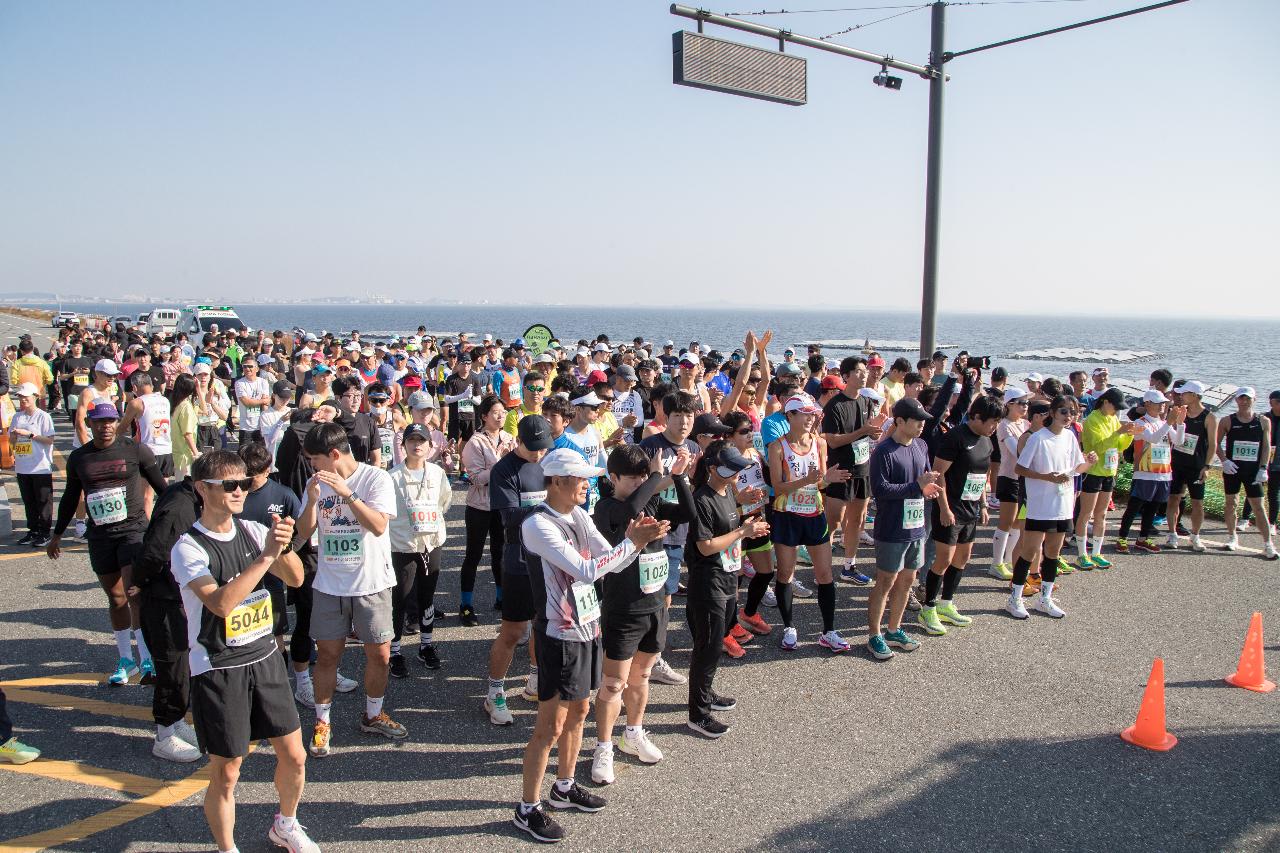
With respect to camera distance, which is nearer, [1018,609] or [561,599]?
[561,599]

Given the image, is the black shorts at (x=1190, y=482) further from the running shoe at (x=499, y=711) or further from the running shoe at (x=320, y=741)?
the running shoe at (x=320, y=741)

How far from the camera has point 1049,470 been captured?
7.00m

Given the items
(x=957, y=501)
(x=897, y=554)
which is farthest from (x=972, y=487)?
(x=897, y=554)

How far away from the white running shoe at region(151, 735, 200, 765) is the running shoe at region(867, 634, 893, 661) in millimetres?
4925

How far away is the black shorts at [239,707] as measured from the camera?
3.31 m

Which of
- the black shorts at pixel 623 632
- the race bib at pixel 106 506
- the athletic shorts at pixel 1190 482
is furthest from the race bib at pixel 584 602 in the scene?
the athletic shorts at pixel 1190 482

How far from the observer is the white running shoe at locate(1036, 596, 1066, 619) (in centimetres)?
705

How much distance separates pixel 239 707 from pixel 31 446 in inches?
291

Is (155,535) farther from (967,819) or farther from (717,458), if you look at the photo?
(967,819)

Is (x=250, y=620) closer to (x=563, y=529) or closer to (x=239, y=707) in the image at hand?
(x=239, y=707)

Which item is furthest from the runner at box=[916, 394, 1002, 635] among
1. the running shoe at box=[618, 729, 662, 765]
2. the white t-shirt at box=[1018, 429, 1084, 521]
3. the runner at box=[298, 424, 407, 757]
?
the runner at box=[298, 424, 407, 757]

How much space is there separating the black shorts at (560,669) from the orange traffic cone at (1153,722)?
3742 millimetres

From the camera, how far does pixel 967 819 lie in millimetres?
4066

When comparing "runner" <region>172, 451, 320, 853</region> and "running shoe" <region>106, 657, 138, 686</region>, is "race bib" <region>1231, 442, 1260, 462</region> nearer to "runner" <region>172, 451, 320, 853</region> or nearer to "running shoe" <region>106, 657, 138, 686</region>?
"runner" <region>172, 451, 320, 853</region>
